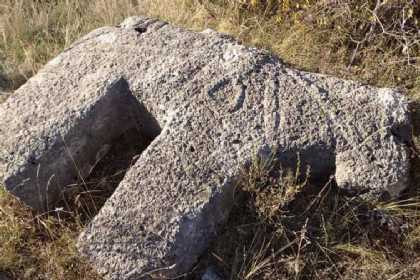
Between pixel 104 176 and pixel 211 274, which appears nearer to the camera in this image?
pixel 211 274

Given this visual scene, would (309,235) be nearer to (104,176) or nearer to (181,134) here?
(181,134)

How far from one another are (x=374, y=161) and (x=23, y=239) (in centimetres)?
202

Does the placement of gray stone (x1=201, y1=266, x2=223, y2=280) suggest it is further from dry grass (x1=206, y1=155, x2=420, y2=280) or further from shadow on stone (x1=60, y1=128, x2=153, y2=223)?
shadow on stone (x1=60, y1=128, x2=153, y2=223)

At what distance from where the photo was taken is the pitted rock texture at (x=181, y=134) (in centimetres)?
231

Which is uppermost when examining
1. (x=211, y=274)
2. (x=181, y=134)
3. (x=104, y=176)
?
(x=181, y=134)

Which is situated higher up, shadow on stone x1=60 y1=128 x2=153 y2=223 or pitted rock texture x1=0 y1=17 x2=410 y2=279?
pitted rock texture x1=0 y1=17 x2=410 y2=279

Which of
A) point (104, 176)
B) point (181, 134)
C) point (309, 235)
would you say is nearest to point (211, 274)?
point (309, 235)

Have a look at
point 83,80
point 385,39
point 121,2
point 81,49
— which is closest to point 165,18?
point 121,2

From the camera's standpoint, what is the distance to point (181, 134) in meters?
2.49

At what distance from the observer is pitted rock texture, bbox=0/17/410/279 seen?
7.58 ft

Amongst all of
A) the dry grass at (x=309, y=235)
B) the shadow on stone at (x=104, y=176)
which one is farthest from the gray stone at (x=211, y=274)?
the shadow on stone at (x=104, y=176)

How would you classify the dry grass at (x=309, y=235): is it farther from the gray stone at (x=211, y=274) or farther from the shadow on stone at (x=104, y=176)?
the shadow on stone at (x=104, y=176)

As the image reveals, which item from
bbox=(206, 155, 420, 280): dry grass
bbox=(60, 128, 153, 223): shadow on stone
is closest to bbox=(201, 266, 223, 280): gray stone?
bbox=(206, 155, 420, 280): dry grass

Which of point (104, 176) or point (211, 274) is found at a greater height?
point (104, 176)
